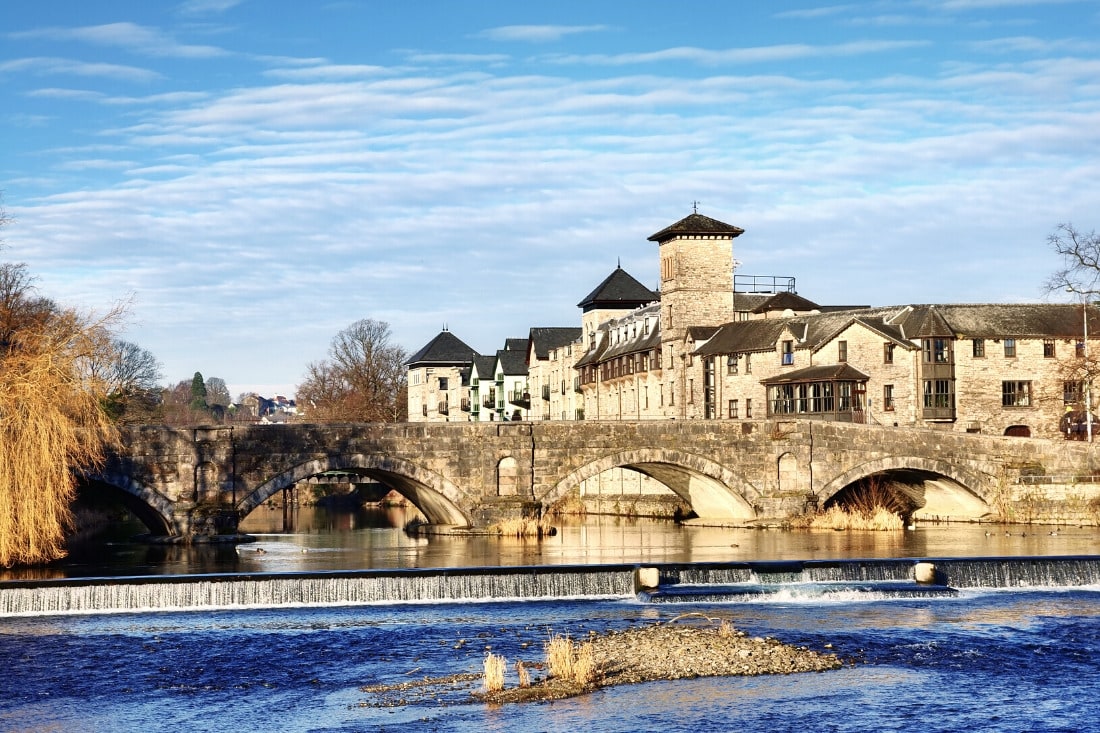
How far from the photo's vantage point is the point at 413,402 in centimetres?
14975

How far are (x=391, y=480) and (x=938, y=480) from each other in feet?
77.8

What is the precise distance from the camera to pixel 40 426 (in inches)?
1594

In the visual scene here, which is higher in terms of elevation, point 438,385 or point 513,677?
point 438,385

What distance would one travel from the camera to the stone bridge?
172ft

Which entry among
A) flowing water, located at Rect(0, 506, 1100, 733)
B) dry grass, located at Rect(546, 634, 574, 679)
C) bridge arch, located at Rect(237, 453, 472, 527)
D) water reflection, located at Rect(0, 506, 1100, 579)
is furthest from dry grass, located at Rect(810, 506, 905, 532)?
dry grass, located at Rect(546, 634, 574, 679)

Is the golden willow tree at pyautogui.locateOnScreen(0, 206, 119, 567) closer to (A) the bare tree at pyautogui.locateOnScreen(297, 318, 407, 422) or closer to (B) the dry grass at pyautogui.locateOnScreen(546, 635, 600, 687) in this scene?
(B) the dry grass at pyautogui.locateOnScreen(546, 635, 600, 687)

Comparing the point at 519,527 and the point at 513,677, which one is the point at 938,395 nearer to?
the point at 519,527

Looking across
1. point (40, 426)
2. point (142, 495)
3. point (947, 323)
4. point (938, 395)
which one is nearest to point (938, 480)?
point (938, 395)

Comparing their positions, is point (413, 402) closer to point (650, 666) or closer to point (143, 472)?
point (143, 472)

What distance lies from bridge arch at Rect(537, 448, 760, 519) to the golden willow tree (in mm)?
20832

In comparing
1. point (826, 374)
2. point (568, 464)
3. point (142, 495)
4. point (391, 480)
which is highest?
point (826, 374)

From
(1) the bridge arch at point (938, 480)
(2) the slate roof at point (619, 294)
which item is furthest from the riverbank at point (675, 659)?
(2) the slate roof at point (619, 294)

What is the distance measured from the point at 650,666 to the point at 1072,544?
2638 centimetres

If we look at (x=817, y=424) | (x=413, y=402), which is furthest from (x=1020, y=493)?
(x=413, y=402)
